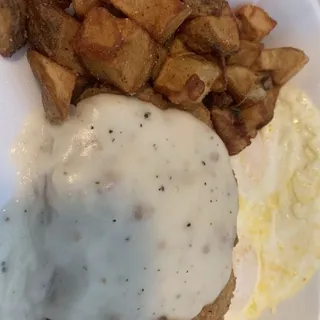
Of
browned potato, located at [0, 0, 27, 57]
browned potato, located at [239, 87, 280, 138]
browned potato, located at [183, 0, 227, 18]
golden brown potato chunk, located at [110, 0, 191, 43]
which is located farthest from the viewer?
browned potato, located at [239, 87, 280, 138]

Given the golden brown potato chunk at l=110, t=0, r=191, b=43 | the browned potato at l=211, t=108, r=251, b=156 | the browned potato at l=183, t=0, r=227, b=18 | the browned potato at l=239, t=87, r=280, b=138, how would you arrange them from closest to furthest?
1. the golden brown potato chunk at l=110, t=0, r=191, b=43
2. the browned potato at l=183, t=0, r=227, b=18
3. the browned potato at l=211, t=108, r=251, b=156
4. the browned potato at l=239, t=87, r=280, b=138

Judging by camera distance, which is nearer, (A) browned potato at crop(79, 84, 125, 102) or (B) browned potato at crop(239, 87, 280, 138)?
(A) browned potato at crop(79, 84, 125, 102)

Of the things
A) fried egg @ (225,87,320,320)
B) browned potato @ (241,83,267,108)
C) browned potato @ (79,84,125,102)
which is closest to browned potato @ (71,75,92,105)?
browned potato @ (79,84,125,102)

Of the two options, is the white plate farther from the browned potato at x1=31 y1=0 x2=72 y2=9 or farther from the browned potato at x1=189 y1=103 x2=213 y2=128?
the browned potato at x1=31 y1=0 x2=72 y2=9

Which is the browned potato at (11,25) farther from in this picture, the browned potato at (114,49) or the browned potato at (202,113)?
the browned potato at (202,113)

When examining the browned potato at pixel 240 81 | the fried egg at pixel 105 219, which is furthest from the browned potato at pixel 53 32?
the browned potato at pixel 240 81

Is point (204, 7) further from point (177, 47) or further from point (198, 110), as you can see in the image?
point (198, 110)

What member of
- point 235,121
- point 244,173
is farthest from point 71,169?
point 244,173
